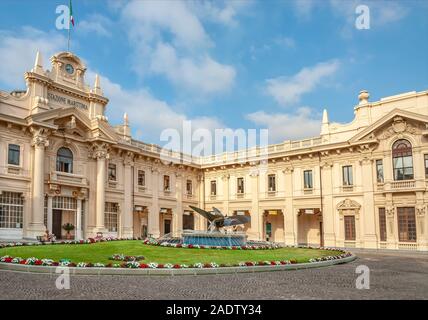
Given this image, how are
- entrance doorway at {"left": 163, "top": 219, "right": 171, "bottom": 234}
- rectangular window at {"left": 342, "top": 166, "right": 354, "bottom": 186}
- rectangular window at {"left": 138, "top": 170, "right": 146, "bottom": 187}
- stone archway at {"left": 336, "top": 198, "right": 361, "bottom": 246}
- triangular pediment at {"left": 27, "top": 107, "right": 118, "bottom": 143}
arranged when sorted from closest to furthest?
triangular pediment at {"left": 27, "top": 107, "right": 118, "bottom": 143}, stone archway at {"left": 336, "top": 198, "right": 361, "bottom": 246}, rectangular window at {"left": 342, "top": 166, "right": 354, "bottom": 186}, rectangular window at {"left": 138, "top": 170, "right": 146, "bottom": 187}, entrance doorway at {"left": 163, "top": 219, "right": 171, "bottom": 234}

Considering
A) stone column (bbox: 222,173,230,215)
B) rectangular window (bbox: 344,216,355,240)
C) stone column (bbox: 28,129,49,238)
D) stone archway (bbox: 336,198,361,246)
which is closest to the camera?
stone column (bbox: 28,129,49,238)

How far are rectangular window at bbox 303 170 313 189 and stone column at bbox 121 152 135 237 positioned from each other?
17.7 metres

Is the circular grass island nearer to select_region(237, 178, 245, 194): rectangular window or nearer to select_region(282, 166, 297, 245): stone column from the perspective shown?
select_region(282, 166, 297, 245): stone column

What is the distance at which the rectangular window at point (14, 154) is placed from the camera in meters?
30.6

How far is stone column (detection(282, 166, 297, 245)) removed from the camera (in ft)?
134

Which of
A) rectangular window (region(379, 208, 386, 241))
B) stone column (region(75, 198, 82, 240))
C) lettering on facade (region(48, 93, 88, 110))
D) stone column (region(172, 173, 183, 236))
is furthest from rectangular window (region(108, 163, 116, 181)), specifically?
rectangular window (region(379, 208, 386, 241))

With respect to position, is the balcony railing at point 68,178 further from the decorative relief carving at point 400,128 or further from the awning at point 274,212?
the decorative relief carving at point 400,128

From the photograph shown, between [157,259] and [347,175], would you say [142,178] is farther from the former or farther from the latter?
[157,259]

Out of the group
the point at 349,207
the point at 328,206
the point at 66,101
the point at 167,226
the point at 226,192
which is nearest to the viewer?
the point at 66,101

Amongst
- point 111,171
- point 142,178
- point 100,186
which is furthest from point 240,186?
point 100,186

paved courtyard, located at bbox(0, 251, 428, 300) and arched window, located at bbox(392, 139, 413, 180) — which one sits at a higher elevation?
arched window, located at bbox(392, 139, 413, 180)

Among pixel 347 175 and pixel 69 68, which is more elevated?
pixel 69 68

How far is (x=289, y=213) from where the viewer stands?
136ft

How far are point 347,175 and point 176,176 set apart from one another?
19038mm
